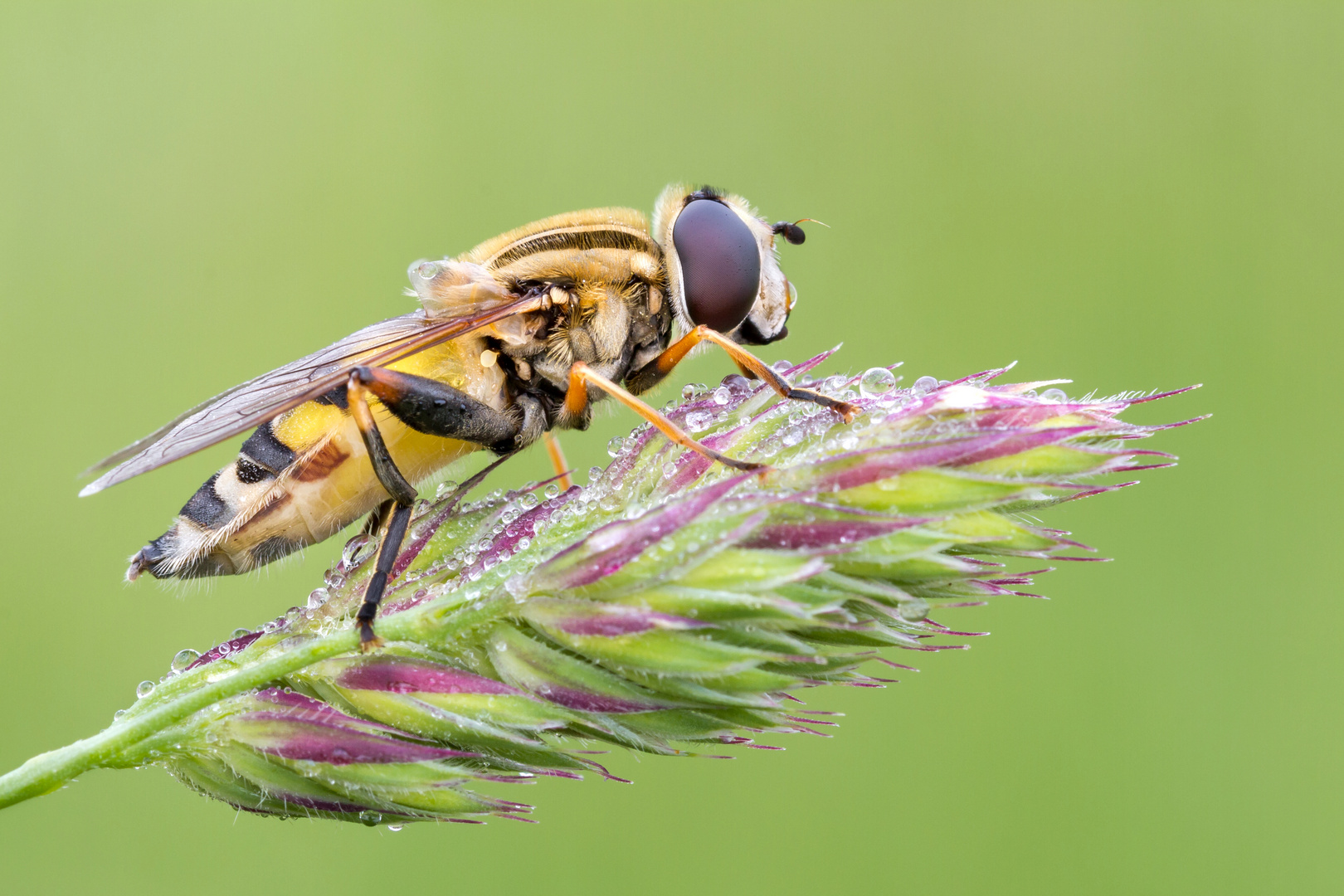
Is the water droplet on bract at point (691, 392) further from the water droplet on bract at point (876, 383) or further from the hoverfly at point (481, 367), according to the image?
the water droplet on bract at point (876, 383)

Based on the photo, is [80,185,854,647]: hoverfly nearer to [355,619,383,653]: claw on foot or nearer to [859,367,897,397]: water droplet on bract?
[859,367,897,397]: water droplet on bract

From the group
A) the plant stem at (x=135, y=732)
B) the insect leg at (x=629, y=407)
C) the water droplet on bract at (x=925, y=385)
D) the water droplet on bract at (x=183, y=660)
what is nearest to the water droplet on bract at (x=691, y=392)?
the insect leg at (x=629, y=407)

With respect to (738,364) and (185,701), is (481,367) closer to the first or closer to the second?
(738,364)

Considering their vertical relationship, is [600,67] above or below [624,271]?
above

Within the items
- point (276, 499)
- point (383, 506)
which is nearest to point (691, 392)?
point (383, 506)

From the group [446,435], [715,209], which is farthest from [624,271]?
[446,435]

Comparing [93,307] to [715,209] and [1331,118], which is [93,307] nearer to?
[715,209]
